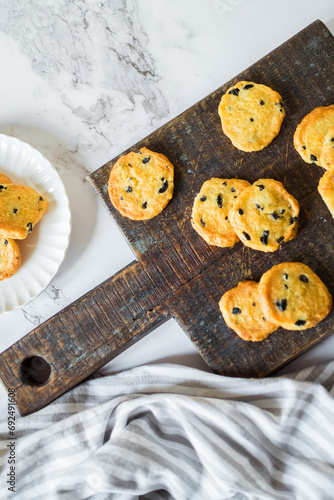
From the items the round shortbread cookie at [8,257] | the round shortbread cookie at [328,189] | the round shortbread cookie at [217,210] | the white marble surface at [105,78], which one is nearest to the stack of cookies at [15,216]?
the round shortbread cookie at [8,257]

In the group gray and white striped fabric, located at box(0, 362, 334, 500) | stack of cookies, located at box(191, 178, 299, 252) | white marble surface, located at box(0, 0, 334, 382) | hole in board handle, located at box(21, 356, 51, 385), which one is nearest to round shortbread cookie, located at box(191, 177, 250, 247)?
stack of cookies, located at box(191, 178, 299, 252)

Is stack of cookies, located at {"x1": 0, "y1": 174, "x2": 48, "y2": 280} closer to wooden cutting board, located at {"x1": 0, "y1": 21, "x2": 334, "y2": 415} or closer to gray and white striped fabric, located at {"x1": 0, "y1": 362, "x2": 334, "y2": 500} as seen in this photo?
wooden cutting board, located at {"x1": 0, "y1": 21, "x2": 334, "y2": 415}

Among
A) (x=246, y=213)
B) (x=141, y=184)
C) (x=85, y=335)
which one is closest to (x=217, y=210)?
(x=246, y=213)

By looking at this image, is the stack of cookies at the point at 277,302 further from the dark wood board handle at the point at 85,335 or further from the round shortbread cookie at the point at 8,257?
the round shortbread cookie at the point at 8,257

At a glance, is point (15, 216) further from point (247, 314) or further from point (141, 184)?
point (247, 314)

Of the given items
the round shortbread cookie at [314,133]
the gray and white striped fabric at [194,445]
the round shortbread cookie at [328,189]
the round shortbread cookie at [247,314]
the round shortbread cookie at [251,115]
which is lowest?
the gray and white striped fabric at [194,445]

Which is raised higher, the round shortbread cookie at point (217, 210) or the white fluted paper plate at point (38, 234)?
the white fluted paper plate at point (38, 234)
